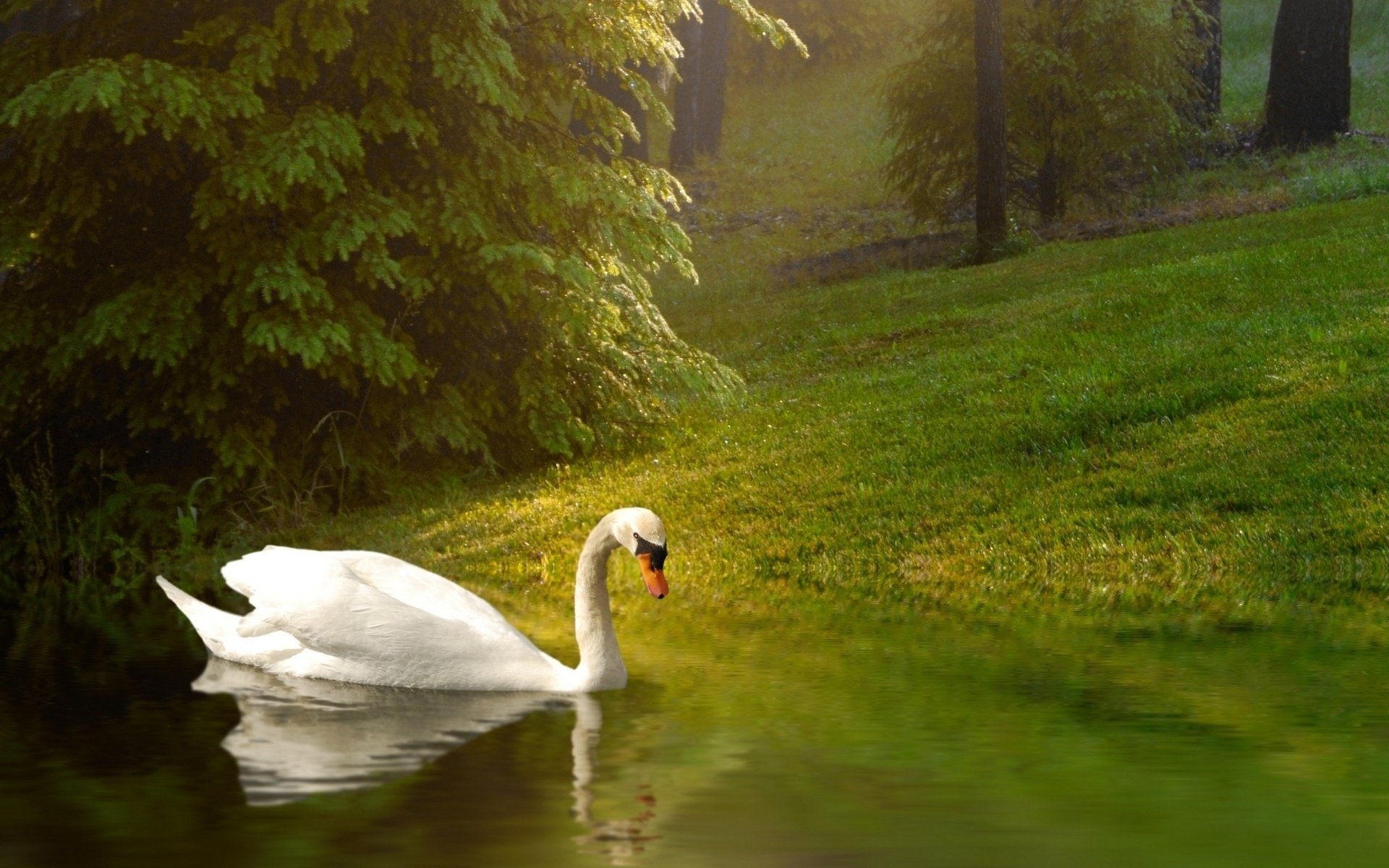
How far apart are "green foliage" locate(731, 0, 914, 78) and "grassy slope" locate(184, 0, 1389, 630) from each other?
3175 cm

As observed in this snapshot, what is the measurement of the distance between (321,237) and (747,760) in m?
7.68

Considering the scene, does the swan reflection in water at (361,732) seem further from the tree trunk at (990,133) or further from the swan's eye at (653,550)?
the tree trunk at (990,133)

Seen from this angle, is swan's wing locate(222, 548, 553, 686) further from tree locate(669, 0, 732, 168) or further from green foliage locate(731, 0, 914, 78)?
green foliage locate(731, 0, 914, 78)

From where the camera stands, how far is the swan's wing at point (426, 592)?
599 centimetres

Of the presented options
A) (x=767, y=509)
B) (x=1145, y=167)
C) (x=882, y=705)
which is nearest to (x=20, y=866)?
(x=882, y=705)

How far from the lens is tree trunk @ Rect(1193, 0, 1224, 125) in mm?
30859

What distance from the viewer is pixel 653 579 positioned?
5.24 m

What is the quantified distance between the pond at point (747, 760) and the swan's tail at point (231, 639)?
99 millimetres

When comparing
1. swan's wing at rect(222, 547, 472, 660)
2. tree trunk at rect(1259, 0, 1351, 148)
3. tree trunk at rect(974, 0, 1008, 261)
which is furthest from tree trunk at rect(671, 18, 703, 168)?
swan's wing at rect(222, 547, 472, 660)

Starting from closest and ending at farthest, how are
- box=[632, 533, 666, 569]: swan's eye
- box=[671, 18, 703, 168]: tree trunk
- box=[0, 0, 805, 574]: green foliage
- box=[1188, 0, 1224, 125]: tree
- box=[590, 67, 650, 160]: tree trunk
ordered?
1. box=[632, 533, 666, 569]: swan's eye
2. box=[0, 0, 805, 574]: green foliage
3. box=[1188, 0, 1224, 125]: tree
4. box=[590, 67, 650, 160]: tree trunk
5. box=[671, 18, 703, 168]: tree trunk

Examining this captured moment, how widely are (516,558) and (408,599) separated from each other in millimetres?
3858

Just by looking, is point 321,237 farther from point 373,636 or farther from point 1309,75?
point 1309,75

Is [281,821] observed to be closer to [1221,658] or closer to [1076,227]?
[1221,658]

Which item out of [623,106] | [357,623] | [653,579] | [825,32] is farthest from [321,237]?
[825,32]
